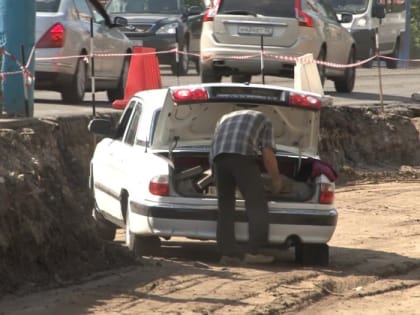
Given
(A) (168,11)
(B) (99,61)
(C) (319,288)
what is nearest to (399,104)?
(B) (99,61)

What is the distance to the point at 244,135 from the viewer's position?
12.6 m

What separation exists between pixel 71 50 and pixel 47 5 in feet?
2.77

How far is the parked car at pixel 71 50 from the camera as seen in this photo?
21.0 meters

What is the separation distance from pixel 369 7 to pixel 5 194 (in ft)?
81.9

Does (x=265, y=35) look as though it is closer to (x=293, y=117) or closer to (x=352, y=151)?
(x=352, y=151)

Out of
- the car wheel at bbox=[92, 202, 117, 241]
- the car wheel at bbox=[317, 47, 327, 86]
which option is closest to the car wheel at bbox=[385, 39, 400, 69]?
the car wheel at bbox=[317, 47, 327, 86]

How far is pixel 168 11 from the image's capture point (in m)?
32.8

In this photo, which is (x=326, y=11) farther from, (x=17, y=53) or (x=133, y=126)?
(x=133, y=126)

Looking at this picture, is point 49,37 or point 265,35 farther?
point 265,35

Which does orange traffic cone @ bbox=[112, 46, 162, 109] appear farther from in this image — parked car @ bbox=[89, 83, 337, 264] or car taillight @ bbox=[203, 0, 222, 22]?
parked car @ bbox=[89, 83, 337, 264]

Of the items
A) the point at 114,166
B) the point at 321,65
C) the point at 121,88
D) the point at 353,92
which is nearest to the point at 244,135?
the point at 114,166

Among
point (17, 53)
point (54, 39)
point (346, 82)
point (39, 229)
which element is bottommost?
point (346, 82)

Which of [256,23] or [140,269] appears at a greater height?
[256,23]

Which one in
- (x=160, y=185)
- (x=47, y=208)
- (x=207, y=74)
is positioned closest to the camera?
(x=47, y=208)
